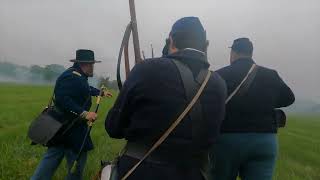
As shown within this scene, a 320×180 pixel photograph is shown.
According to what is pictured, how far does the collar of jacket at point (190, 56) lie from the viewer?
4.11 metres

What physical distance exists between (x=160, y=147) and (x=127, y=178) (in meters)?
0.35

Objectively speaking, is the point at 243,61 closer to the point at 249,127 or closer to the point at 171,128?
the point at 249,127

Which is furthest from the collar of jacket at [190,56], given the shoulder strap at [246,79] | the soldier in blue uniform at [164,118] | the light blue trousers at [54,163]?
the light blue trousers at [54,163]

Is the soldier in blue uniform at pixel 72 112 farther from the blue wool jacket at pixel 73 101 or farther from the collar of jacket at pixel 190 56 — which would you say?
the collar of jacket at pixel 190 56

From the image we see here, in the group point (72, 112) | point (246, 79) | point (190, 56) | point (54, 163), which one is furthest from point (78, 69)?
point (190, 56)

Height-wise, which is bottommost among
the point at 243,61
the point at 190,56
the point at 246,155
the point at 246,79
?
the point at 246,155

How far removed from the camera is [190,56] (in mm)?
4113

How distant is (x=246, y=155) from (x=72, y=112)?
2307 millimetres

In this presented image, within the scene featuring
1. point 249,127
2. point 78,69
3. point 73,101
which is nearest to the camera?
point 249,127

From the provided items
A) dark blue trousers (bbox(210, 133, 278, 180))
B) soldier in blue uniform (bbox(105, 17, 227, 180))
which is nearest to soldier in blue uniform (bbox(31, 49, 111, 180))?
dark blue trousers (bbox(210, 133, 278, 180))

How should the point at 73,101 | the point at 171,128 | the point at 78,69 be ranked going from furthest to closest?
the point at 78,69 < the point at 73,101 < the point at 171,128

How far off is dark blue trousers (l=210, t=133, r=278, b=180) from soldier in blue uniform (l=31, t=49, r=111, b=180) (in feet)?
6.10

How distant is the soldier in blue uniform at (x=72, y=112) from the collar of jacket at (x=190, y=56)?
3.01m

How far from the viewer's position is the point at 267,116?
5.74 meters
